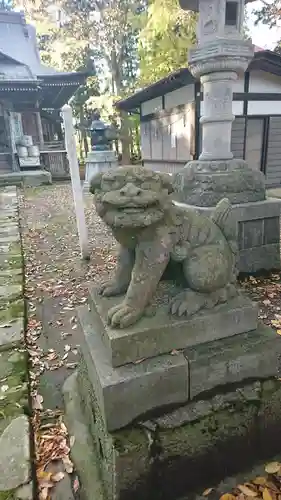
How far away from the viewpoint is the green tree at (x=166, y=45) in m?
10.7

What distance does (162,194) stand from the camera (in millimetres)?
1576

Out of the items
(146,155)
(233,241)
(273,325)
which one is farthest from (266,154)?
(233,241)

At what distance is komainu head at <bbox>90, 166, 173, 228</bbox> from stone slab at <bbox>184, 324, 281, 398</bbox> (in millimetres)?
737

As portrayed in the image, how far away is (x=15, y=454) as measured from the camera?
179 cm

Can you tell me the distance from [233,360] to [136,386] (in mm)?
528

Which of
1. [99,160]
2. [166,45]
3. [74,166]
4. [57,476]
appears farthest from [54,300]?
[166,45]

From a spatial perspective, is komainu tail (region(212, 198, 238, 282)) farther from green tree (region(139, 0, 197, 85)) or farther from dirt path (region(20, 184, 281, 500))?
green tree (region(139, 0, 197, 85))

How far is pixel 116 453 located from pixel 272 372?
931 mm

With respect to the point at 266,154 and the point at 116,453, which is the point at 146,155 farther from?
the point at 116,453

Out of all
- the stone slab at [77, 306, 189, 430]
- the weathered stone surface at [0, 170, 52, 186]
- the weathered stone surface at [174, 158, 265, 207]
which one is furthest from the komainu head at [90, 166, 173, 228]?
the weathered stone surface at [0, 170, 52, 186]

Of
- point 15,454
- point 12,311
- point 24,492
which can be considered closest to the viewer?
point 24,492

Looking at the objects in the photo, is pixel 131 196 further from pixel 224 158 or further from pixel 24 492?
pixel 224 158

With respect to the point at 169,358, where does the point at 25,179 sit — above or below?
below

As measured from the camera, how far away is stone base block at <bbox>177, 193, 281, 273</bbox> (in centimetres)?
382
